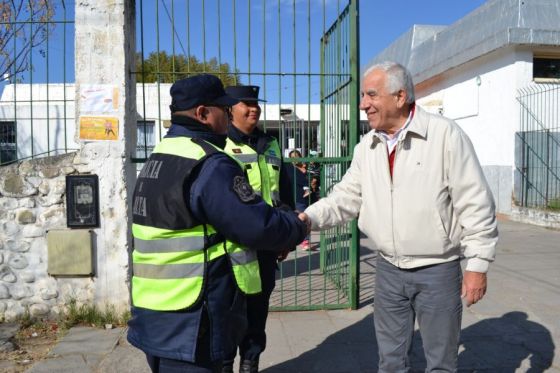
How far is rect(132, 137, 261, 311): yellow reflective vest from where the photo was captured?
2186mm

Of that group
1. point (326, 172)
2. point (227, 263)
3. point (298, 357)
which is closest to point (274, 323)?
point (298, 357)

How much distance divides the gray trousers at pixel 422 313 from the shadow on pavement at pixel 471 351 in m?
1.17

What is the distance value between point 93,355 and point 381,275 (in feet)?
8.50

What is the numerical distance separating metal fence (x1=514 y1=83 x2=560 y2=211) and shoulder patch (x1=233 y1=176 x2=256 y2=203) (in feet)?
37.0

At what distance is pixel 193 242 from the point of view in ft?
7.25

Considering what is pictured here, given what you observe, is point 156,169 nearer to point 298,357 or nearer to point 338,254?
point 298,357

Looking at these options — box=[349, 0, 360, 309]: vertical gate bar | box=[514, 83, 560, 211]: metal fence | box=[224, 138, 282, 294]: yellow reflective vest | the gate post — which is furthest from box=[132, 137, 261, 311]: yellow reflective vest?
box=[514, 83, 560, 211]: metal fence

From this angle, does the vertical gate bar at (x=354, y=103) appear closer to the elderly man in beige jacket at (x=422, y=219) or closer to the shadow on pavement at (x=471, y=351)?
the shadow on pavement at (x=471, y=351)

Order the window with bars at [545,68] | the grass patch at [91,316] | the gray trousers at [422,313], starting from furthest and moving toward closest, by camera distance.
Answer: the window with bars at [545,68], the grass patch at [91,316], the gray trousers at [422,313]

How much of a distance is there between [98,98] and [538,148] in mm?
10524

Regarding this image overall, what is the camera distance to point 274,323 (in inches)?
203

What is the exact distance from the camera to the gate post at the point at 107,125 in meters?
4.85

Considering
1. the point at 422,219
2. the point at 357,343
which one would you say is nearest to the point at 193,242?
the point at 422,219

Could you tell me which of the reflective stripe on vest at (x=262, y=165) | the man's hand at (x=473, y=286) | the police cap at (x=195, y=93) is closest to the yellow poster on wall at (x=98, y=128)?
the reflective stripe on vest at (x=262, y=165)
